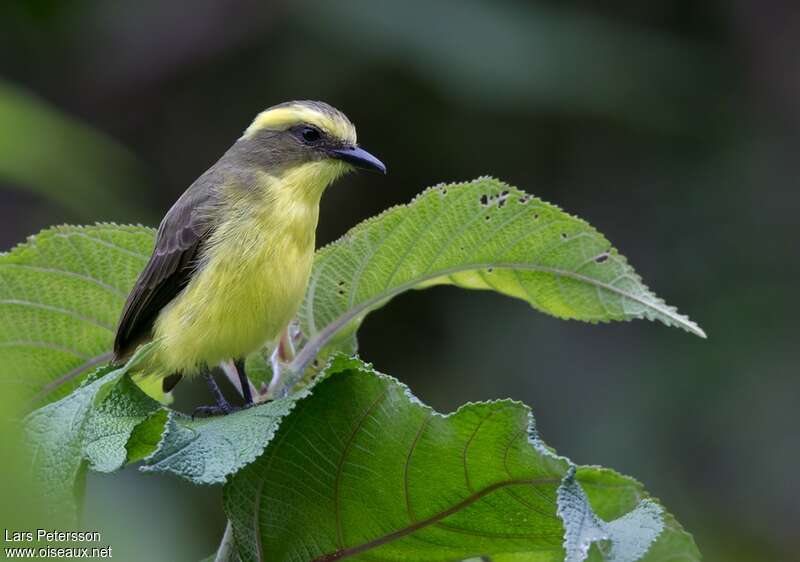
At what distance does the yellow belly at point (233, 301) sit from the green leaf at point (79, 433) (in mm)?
971

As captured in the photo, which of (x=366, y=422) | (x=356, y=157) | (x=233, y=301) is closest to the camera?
(x=366, y=422)

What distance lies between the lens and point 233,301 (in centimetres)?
320

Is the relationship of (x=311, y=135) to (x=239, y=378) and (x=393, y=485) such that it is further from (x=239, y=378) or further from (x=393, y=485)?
(x=393, y=485)

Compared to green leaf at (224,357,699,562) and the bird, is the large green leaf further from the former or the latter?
green leaf at (224,357,699,562)

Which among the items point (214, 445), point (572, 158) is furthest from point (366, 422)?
point (572, 158)

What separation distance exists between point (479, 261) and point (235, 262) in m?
0.94

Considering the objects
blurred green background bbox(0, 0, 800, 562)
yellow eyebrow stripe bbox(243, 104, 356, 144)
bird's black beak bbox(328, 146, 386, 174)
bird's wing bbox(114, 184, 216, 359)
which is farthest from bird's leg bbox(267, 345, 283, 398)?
blurred green background bbox(0, 0, 800, 562)

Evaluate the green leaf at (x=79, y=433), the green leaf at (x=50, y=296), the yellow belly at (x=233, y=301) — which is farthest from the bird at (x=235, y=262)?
the green leaf at (x=79, y=433)

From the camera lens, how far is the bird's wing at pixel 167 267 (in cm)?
290

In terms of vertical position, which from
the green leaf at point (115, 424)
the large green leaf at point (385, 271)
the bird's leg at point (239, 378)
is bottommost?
the bird's leg at point (239, 378)

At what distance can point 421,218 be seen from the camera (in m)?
2.57

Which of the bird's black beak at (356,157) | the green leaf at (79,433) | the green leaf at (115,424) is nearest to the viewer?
the green leaf at (79,433)

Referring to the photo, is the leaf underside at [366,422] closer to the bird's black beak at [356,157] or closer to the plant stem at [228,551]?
the plant stem at [228,551]

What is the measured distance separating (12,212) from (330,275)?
4.38 meters
